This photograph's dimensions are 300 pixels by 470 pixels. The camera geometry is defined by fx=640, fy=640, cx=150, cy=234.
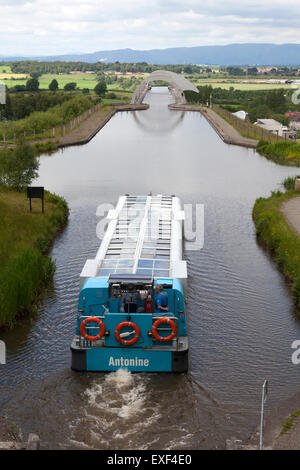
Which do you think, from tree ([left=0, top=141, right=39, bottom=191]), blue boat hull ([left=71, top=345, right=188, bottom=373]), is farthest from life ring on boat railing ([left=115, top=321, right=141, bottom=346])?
tree ([left=0, top=141, right=39, bottom=191])

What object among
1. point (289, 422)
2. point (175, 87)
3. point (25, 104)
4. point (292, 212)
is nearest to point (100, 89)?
point (175, 87)

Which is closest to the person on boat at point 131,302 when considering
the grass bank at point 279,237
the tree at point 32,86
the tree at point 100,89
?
the grass bank at point 279,237

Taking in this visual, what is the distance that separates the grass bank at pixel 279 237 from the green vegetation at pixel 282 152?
1788 cm

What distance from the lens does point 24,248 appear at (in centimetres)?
2297

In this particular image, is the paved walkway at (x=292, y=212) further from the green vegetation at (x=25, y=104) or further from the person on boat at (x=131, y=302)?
the green vegetation at (x=25, y=104)

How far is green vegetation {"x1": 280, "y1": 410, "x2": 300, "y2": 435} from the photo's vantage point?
13.0 metres

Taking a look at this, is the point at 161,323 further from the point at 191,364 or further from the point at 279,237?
the point at 279,237

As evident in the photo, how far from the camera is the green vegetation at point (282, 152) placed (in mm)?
51147

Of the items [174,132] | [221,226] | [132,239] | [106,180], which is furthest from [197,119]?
[132,239]

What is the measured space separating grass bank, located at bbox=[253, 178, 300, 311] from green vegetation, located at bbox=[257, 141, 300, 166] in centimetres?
1788

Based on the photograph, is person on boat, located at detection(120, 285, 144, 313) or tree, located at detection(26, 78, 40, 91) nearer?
person on boat, located at detection(120, 285, 144, 313)

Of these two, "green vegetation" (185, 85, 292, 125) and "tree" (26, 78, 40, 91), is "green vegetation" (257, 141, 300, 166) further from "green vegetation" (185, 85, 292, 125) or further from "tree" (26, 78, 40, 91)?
"tree" (26, 78, 40, 91)

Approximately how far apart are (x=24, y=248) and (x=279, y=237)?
10218 mm
